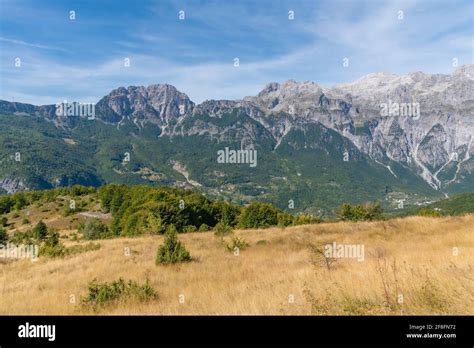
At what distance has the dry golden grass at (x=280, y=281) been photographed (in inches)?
363

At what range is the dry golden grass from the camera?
9211mm

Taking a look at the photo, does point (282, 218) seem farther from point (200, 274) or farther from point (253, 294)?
point (253, 294)

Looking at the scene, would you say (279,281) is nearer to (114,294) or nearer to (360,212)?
(114,294)

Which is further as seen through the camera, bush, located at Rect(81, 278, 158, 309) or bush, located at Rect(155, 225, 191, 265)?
bush, located at Rect(155, 225, 191, 265)

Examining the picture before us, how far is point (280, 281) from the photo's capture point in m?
12.6

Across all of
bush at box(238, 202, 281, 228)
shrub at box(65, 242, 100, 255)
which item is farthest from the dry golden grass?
bush at box(238, 202, 281, 228)

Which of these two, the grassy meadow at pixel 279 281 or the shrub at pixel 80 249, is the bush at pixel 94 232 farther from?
the grassy meadow at pixel 279 281

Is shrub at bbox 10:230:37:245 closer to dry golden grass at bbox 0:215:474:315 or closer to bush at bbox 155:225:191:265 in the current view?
dry golden grass at bbox 0:215:474:315

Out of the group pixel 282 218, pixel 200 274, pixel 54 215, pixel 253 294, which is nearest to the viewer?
pixel 253 294

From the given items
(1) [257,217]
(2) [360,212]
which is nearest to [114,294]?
(2) [360,212]

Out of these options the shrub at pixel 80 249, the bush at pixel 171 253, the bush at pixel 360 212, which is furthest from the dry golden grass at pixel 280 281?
the bush at pixel 360 212
